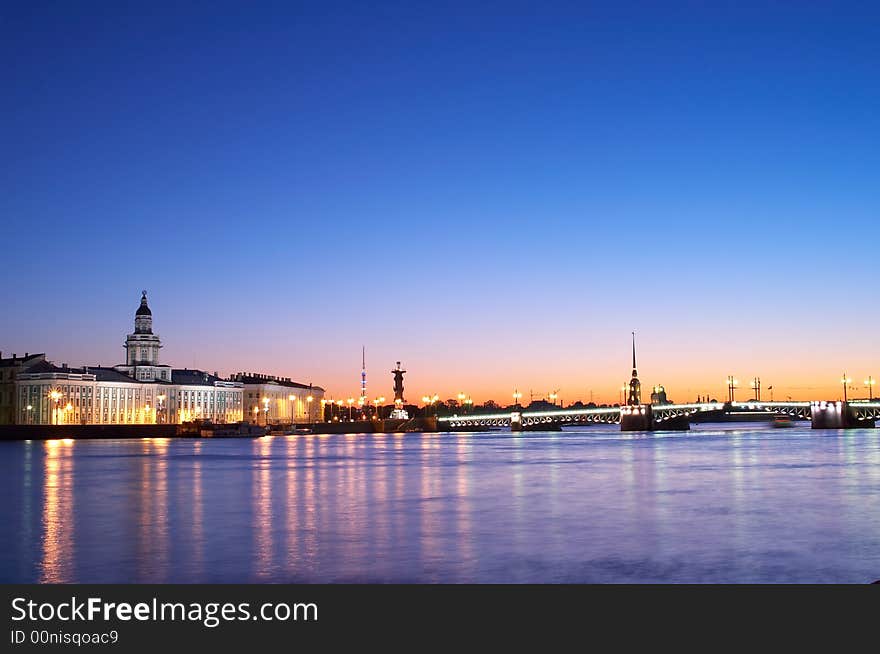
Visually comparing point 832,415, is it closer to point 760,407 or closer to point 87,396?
point 760,407

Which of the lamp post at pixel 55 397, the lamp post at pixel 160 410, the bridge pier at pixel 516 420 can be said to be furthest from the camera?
the lamp post at pixel 160 410

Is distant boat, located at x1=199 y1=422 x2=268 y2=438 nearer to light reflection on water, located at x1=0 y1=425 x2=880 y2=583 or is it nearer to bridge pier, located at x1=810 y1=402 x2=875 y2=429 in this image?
bridge pier, located at x1=810 y1=402 x2=875 y2=429

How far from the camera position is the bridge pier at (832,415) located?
156 m

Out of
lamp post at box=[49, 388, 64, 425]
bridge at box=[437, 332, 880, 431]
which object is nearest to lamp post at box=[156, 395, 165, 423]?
lamp post at box=[49, 388, 64, 425]

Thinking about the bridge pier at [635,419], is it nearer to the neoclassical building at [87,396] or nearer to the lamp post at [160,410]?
→ the neoclassical building at [87,396]

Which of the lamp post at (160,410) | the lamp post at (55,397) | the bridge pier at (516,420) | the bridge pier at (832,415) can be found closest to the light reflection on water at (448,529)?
the bridge pier at (832,415)

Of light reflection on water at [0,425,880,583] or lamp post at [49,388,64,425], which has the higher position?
lamp post at [49,388,64,425]

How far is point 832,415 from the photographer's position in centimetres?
15612

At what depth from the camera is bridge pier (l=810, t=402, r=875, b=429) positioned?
→ 155500 millimetres

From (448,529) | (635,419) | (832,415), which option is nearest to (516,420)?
(635,419)
